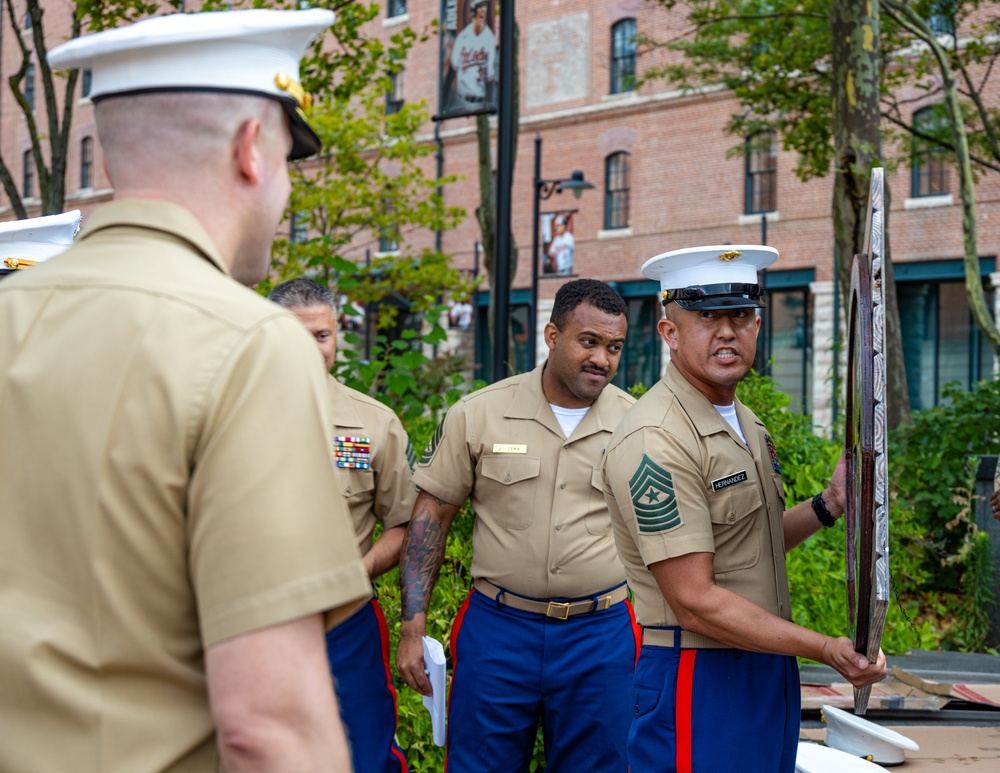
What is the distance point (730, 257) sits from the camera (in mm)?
3623

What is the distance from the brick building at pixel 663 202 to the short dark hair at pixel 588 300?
1772 cm

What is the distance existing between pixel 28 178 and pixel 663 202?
75.2 ft

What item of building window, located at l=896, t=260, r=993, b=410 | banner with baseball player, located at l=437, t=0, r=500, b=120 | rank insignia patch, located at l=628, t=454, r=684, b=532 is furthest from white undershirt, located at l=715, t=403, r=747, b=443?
building window, located at l=896, t=260, r=993, b=410

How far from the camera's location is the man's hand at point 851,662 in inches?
108

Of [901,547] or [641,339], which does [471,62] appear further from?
[641,339]

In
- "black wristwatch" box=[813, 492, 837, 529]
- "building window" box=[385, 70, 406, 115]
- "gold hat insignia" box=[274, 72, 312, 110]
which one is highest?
"building window" box=[385, 70, 406, 115]

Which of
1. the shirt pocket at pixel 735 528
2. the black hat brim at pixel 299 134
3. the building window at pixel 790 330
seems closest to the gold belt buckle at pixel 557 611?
the shirt pocket at pixel 735 528

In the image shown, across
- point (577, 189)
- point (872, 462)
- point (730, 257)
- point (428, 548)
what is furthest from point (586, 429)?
point (577, 189)

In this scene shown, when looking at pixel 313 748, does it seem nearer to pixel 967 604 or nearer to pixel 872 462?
pixel 872 462

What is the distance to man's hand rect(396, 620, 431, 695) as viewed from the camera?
4.26 m

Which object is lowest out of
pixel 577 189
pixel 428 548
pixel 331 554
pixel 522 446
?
pixel 428 548

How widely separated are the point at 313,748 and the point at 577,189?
18.7 m

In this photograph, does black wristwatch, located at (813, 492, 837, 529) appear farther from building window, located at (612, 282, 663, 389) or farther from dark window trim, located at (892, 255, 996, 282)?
building window, located at (612, 282, 663, 389)

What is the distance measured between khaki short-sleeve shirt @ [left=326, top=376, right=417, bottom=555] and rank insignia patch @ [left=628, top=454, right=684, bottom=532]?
1519mm
